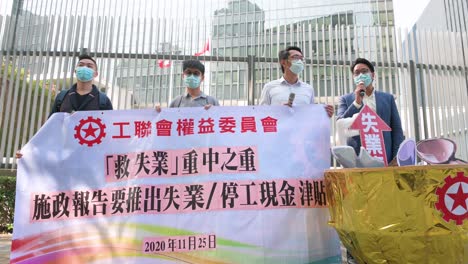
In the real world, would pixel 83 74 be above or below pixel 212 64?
below

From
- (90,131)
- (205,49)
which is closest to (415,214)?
(90,131)

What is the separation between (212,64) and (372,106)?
333 cm

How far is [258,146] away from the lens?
2.39 m

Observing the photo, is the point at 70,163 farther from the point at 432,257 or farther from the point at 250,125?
the point at 432,257

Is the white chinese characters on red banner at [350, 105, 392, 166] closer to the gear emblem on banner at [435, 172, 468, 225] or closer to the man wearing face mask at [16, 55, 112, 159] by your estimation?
the gear emblem on banner at [435, 172, 468, 225]

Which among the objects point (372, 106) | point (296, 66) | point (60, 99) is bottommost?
point (372, 106)

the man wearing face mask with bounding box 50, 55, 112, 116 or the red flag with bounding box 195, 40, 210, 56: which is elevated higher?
the red flag with bounding box 195, 40, 210, 56

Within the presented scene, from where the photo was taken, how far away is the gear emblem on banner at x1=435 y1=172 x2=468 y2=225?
1.69m

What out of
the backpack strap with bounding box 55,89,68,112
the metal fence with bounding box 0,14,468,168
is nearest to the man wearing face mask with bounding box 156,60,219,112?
the backpack strap with bounding box 55,89,68,112

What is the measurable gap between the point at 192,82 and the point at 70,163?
1.06 metres

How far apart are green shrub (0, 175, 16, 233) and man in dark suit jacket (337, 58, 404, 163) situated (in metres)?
7.73

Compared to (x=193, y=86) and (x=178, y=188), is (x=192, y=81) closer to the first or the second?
(x=193, y=86)

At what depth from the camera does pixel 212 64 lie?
5.50 metres

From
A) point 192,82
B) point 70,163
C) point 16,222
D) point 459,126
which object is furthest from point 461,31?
point 16,222
